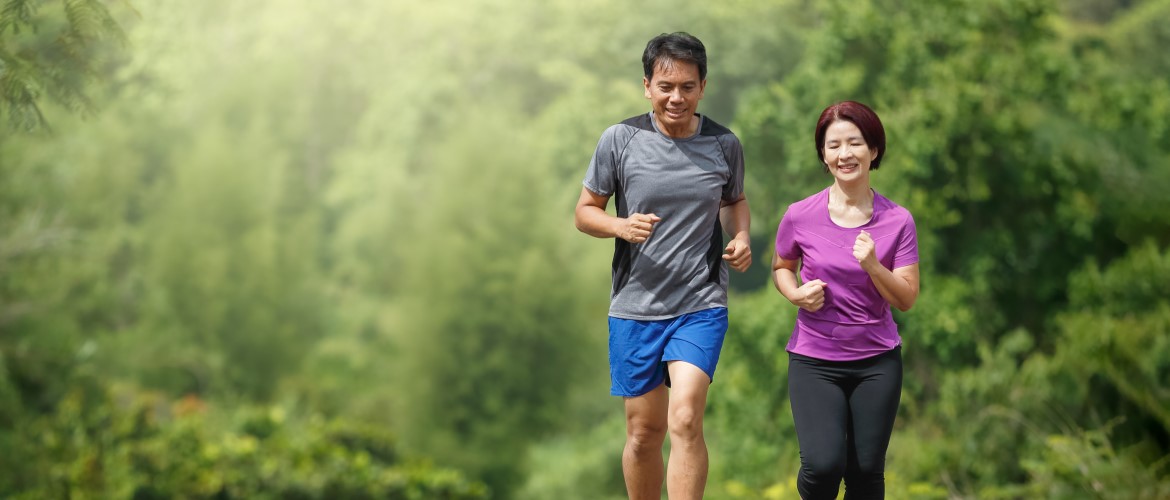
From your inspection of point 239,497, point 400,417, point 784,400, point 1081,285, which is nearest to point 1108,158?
point 1081,285

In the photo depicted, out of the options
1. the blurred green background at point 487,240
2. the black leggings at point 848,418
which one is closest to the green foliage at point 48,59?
the blurred green background at point 487,240

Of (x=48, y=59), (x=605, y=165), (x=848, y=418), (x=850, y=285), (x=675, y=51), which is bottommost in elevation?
(x=848, y=418)

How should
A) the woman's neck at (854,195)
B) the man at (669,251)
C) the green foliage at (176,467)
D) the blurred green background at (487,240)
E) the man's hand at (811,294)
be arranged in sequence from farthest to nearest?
the green foliage at (176,467) < the blurred green background at (487,240) < the man at (669,251) < the woman's neck at (854,195) < the man's hand at (811,294)

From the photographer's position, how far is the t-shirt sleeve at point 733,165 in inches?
163

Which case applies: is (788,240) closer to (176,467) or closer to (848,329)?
(848,329)

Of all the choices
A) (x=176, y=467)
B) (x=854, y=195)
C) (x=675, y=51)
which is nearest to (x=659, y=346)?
(x=854, y=195)

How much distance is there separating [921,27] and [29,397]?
13616mm

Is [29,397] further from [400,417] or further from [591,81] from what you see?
[591,81]

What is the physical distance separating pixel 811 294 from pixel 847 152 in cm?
43

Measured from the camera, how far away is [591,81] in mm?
34781

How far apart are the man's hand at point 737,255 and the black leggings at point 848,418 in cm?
35

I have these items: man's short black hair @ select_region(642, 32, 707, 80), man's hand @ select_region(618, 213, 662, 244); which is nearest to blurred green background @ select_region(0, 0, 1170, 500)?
man's short black hair @ select_region(642, 32, 707, 80)

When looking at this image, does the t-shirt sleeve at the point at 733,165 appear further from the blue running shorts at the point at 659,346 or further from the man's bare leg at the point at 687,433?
the man's bare leg at the point at 687,433

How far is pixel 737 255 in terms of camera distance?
3926mm
